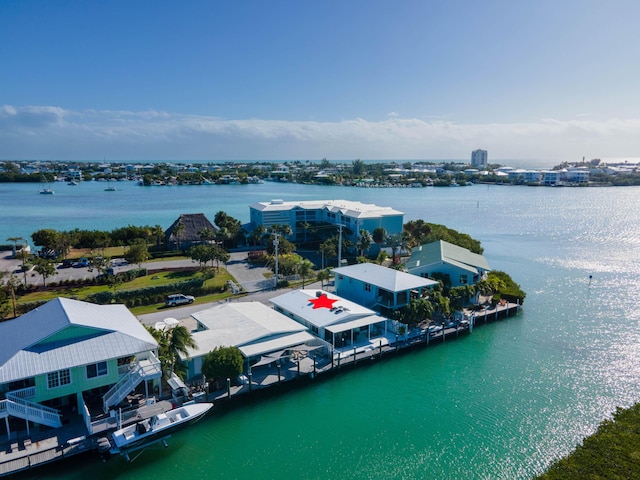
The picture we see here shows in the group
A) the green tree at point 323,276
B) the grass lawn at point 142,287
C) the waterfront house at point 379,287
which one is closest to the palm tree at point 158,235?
the grass lawn at point 142,287

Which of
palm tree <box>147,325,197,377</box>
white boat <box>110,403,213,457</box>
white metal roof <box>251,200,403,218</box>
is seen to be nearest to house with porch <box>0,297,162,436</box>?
palm tree <box>147,325,197,377</box>

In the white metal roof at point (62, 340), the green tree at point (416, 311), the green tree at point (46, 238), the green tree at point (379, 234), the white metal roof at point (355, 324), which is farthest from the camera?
the green tree at point (379, 234)

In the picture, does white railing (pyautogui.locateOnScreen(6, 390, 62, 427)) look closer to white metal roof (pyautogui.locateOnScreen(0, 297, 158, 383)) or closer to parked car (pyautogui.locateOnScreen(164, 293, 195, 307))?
white metal roof (pyautogui.locateOnScreen(0, 297, 158, 383))

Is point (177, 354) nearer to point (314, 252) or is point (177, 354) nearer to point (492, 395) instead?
point (492, 395)

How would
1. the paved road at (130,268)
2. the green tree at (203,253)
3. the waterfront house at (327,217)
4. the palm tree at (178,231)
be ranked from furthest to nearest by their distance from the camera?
the waterfront house at (327,217), the palm tree at (178,231), the green tree at (203,253), the paved road at (130,268)

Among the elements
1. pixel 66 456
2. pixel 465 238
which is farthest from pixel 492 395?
pixel 465 238

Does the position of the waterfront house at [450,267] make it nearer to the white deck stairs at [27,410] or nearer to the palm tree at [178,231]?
the white deck stairs at [27,410]

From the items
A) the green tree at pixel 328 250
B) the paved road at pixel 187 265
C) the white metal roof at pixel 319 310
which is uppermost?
the green tree at pixel 328 250

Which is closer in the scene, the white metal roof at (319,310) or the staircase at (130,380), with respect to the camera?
the staircase at (130,380)

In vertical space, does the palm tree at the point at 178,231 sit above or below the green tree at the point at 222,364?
above
